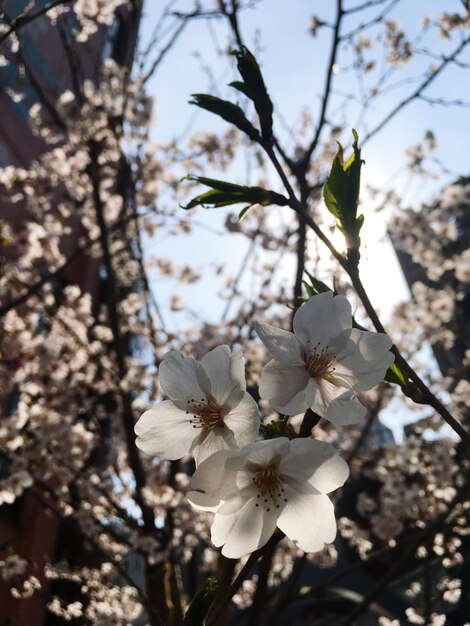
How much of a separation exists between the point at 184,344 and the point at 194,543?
2.32 meters

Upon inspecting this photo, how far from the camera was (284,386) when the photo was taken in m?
0.85

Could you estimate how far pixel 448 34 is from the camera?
21.8 feet

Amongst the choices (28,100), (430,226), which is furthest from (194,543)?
(28,100)

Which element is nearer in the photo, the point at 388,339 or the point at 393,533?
the point at 388,339

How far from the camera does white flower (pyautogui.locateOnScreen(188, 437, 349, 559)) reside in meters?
0.73

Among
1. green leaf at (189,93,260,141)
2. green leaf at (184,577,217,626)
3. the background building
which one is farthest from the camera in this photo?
the background building

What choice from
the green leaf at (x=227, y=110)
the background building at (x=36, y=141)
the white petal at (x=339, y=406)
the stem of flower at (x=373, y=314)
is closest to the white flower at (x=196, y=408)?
Result: the white petal at (x=339, y=406)

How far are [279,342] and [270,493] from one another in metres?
0.23

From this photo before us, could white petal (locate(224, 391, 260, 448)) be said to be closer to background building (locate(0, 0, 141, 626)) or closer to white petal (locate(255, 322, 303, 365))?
white petal (locate(255, 322, 303, 365))

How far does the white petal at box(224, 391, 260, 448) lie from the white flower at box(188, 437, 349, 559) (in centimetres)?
3

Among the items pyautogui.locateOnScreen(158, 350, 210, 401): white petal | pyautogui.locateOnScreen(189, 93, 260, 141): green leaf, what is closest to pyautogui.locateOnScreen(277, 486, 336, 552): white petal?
pyautogui.locateOnScreen(158, 350, 210, 401): white petal

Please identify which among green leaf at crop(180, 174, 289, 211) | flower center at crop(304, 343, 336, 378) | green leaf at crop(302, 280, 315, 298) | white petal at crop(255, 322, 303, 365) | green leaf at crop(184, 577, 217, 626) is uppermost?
green leaf at crop(180, 174, 289, 211)

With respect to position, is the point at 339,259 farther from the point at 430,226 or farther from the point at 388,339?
the point at 430,226

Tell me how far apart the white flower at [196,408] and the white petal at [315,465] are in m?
0.10
